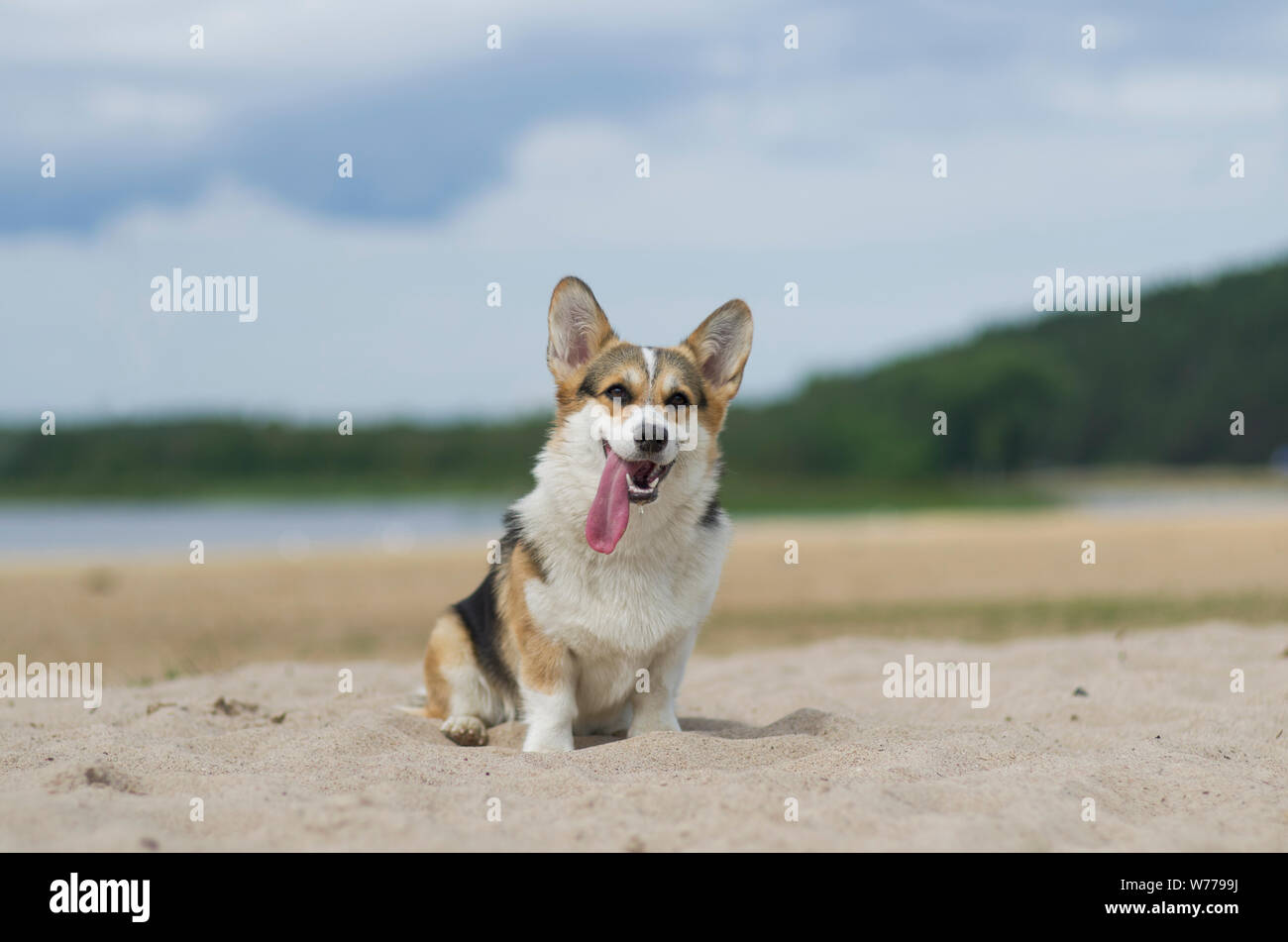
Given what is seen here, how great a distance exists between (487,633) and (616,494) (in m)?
1.33

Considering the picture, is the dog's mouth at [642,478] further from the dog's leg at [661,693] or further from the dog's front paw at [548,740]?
the dog's front paw at [548,740]

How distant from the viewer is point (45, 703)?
290 inches

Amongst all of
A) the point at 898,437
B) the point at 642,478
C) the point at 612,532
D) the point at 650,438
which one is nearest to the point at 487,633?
the point at 612,532

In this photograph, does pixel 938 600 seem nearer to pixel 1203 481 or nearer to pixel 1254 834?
pixel 1254 834

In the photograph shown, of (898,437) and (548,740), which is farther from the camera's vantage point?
(898,437)

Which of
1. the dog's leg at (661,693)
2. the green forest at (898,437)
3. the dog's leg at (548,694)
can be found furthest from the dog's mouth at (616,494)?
the green forest at (898,437)

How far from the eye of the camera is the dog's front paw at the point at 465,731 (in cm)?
593

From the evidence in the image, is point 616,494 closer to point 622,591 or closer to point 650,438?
point 650,438

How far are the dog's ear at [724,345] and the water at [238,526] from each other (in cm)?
1903

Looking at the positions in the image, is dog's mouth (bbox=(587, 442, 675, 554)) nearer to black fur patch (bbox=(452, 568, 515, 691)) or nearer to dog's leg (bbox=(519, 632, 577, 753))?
dog's leg (bbox=(519, 632, 577, 753))

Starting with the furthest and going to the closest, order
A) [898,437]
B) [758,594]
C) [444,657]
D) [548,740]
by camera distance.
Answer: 1. [898,437]
2. [758,594]
3. [444,657]
4. [548,740]

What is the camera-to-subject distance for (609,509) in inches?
207

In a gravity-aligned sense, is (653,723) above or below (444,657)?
below
